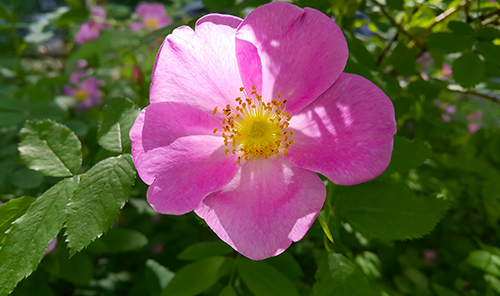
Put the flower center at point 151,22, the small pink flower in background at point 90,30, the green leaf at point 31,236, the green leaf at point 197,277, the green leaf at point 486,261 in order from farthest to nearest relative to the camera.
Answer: the flower center at point 151,22
the small pink flower in background at point 90,30
the green leaf at point 486,261
the green leaf at point 197,277
the green leaf at point 31,236

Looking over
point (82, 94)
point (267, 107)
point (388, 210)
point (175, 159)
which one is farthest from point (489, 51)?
point (82, 94)

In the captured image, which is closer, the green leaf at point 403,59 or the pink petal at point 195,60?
the pink petal at point 195,60

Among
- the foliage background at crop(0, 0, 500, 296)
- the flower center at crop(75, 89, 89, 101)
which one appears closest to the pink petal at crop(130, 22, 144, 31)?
the foliage background at crop(0, 0, 500, 296)

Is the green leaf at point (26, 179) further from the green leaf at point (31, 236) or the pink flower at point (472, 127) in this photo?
the pink flower at point (472, 127)

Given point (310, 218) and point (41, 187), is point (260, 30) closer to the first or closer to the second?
point (310, 218)

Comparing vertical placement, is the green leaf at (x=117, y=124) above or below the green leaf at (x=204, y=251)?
above

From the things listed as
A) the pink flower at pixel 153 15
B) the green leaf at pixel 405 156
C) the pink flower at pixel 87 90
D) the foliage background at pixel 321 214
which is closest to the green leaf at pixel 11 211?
the foliage background at pixel 321 214
